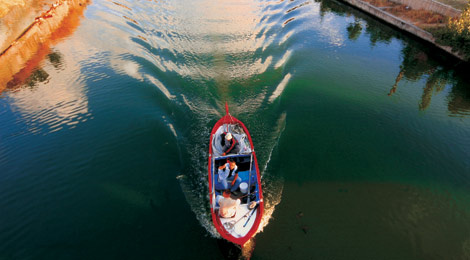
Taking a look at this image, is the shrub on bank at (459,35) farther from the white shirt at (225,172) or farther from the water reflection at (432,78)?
the white shirt at (225,172)

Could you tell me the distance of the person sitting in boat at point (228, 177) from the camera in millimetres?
11594

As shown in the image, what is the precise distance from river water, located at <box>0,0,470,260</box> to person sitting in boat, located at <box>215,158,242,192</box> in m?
1.28

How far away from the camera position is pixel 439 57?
26.0 metres

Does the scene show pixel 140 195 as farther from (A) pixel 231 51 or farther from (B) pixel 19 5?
(B) pixel 19 5

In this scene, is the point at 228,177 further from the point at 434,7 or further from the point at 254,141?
A: the point at 434,7

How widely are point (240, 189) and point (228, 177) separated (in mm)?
1067

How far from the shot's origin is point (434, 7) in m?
30.0

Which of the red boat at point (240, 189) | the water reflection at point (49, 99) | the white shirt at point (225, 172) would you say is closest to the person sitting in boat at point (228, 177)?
the white shirt at point (225, 172)

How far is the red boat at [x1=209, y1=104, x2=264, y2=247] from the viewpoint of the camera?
9.85 meters

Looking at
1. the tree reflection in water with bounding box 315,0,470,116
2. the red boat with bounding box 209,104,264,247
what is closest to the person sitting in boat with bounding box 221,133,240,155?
the red boat with bounding box 209,104,264,247

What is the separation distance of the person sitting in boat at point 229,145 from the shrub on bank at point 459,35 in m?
26.9

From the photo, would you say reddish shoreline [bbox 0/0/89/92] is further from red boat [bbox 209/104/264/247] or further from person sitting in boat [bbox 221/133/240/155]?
person sitting in boat [bbox 221/133/240/155]

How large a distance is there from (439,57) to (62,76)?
131 feet

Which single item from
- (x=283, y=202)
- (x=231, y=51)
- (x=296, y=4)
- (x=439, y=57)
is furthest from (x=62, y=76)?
(x=439, y=57)
